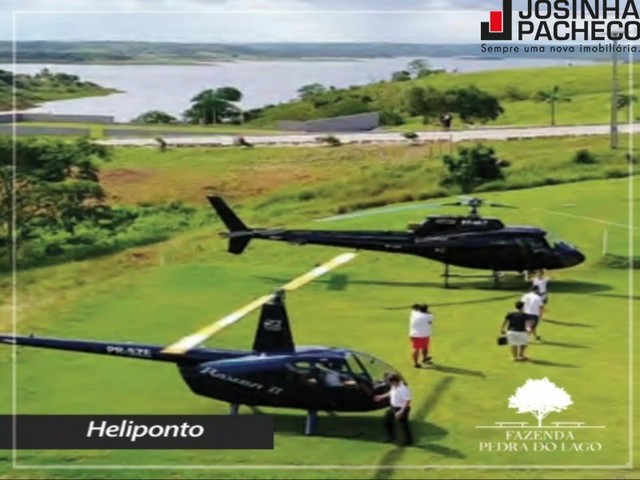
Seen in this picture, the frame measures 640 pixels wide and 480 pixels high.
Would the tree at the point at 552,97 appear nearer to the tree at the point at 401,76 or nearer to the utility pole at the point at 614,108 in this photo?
the utility pole at the point at 614,108

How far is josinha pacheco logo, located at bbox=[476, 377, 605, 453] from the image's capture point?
1489cm

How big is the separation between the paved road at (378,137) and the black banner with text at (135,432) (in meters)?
4.76

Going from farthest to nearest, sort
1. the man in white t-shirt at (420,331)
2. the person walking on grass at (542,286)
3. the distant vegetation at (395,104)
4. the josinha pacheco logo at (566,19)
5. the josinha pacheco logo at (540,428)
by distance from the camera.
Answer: the distant vegetation at (395,104), the person walking on grass at (542,286), the josinha pacheco logo at (566,19), the man in white t-shirt at (420,331), the josinha pacheco logo at (540,428)

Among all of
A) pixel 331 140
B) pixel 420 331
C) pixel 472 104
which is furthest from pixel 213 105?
pixel 420 331

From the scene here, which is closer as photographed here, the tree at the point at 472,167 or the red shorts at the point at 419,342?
the red shorts at the point at 419,342

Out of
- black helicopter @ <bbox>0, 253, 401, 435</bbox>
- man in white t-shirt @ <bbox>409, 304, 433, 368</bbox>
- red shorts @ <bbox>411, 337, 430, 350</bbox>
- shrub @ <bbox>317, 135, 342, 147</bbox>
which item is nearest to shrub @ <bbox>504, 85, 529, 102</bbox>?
shrub @ <bbox>317, 135, 342, 147</bbox>

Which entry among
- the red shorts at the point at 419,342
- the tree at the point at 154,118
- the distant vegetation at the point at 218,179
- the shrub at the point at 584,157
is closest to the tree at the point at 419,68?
the distant vegetation at the point at 218,179

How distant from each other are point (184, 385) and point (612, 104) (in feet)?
26.0

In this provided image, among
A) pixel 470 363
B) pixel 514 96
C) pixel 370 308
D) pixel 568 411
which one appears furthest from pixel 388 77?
pixel 568 411

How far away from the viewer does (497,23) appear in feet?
54.7

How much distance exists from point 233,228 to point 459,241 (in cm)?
333

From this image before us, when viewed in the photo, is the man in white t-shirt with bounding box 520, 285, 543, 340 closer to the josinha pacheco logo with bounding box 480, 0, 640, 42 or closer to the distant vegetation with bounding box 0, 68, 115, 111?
the josinha pacheco logo with bounding box 480, 0, 640, 42

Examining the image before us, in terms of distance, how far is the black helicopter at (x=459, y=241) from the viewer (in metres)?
18.3

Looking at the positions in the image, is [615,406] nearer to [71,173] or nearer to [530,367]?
[530,367]
